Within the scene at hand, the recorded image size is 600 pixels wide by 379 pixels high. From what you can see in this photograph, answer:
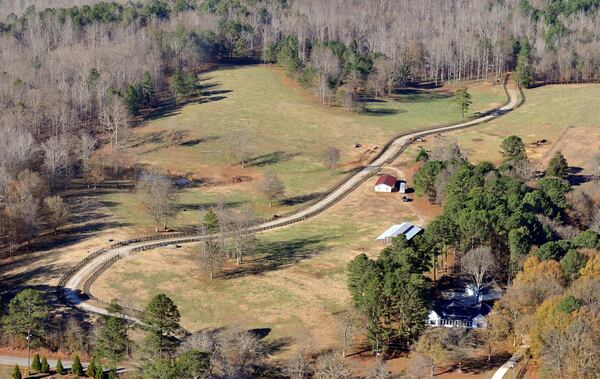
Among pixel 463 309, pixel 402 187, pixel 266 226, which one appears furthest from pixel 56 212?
pixel 463 309

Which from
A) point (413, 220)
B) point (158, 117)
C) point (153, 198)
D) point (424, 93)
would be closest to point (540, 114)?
point (424, 93)

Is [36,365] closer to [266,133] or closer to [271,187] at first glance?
[271,187]

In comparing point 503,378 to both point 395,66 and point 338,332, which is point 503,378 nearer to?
point 338,332

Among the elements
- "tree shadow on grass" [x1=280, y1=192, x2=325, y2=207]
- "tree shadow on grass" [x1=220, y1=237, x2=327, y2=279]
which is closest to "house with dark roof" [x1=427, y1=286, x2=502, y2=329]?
"tree shadow on grass" [x1=220, y1=237, x2=327, y2=279]

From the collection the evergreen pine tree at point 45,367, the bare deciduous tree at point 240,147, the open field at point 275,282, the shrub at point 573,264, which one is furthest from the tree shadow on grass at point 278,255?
the bare deciduous tree at point 240,147

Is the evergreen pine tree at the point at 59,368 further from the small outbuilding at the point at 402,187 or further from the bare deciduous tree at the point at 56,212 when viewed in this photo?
the small outbuilding at the point at 402,187

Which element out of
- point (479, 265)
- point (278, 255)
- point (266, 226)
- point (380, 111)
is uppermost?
point (380, 111)

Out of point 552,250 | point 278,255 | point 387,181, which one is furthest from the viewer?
point 387,181
